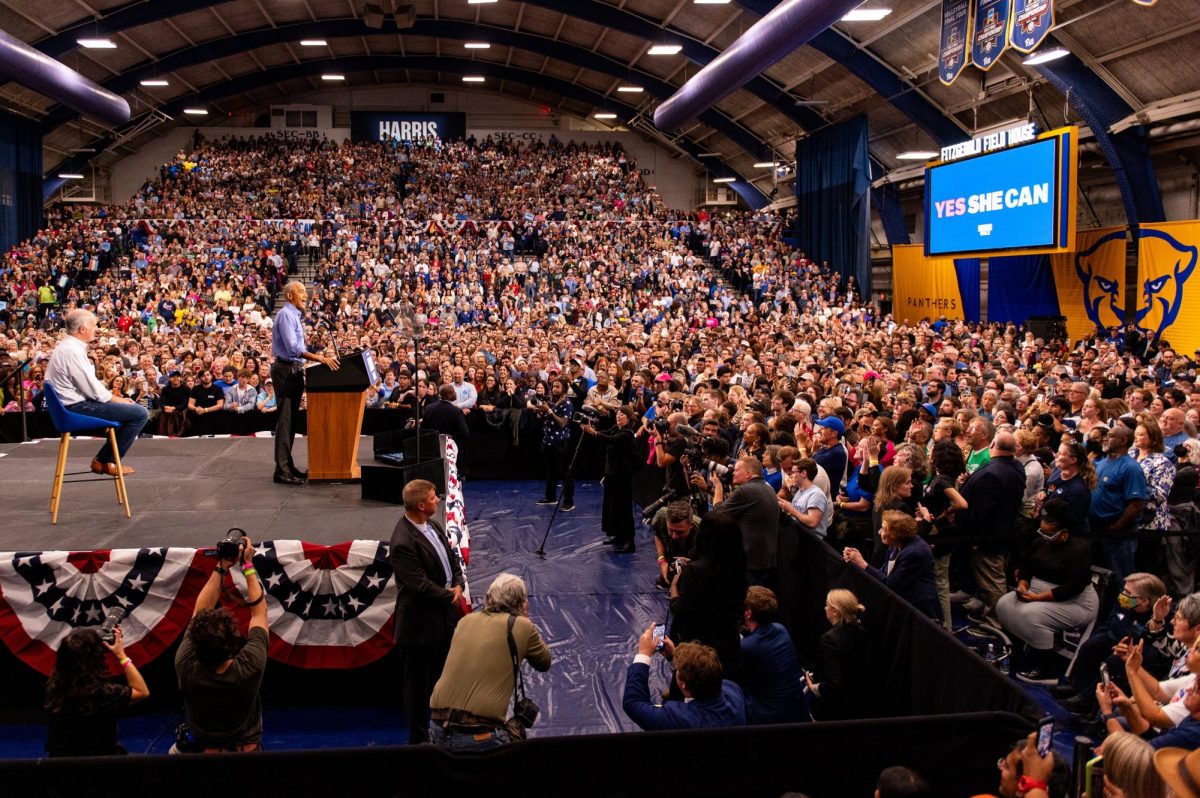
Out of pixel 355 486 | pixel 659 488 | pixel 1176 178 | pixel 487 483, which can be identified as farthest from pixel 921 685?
pixel 1176 178

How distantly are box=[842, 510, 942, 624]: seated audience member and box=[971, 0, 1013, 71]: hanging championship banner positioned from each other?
1110 centimetres

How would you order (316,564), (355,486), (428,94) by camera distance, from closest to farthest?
(316,564) → (355,486) → (428,94)

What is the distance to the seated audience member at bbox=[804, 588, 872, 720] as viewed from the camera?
5051 mm

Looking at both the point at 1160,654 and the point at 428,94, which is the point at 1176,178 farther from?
the point at 428,94

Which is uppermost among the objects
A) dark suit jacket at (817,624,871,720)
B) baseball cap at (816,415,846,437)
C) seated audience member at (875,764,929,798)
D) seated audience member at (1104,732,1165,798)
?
baseball cap at (816,415,846,437)

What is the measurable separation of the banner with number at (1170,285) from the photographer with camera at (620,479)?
37.3 ft

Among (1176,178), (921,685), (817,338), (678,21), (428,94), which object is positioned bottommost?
Result: (921,685)

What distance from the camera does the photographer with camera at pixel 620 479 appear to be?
30.9 feet

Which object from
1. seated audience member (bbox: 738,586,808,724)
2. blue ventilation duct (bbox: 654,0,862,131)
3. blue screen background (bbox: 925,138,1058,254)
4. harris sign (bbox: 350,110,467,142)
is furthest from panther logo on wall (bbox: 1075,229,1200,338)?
harris sign (bbox: 350,110,467,142)

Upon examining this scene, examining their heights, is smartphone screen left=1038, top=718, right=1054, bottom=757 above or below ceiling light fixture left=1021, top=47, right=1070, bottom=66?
below

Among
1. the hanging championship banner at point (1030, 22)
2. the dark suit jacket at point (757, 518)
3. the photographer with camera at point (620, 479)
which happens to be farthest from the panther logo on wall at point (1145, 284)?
the dark suit jacket at point (757, 518)

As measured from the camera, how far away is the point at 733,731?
3822 mm

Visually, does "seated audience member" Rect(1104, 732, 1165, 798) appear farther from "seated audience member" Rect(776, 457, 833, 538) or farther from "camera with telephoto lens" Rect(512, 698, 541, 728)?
"seated audience member" Rect(776, 457, 833, 538)

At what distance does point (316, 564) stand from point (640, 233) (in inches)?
866
